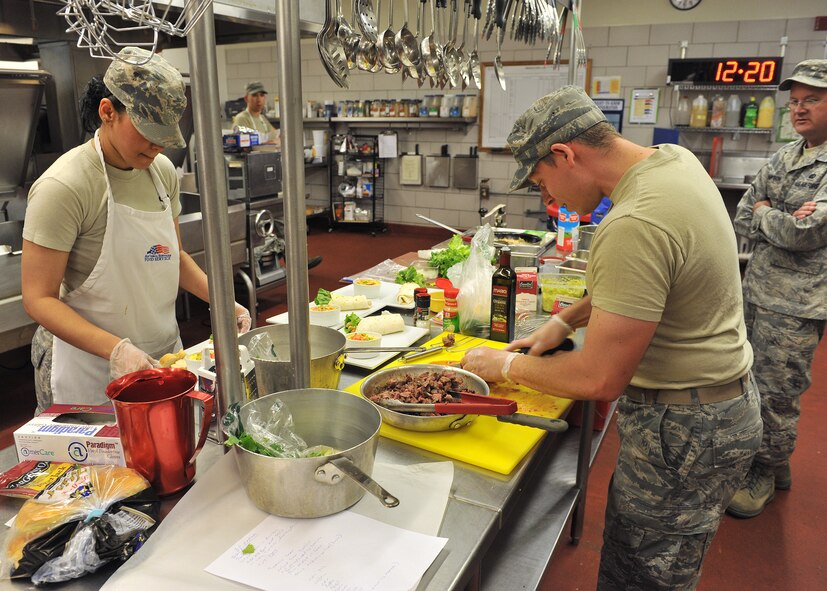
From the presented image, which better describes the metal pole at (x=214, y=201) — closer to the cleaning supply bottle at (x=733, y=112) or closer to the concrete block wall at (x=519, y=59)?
the cleaning supply bottle at (x=733, y=112)

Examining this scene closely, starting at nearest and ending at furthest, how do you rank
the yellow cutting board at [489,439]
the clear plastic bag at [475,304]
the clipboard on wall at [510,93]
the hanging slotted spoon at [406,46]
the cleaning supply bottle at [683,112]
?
the yellow cutting board at [489,439]
the clear plastic bag at [475,304]
the hanging slotted spoon at [406,46]
the cleaning supply bottle at [683,112]
the clipboard on wall at [510,93]

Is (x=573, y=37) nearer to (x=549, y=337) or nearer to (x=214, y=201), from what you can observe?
(x=549, y=337)

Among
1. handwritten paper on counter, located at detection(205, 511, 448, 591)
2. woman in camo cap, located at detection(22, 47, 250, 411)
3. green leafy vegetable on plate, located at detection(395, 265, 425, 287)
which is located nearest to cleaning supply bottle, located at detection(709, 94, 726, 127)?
green leafy vegetable on plate, located at detection(395, 265, 425, 287)

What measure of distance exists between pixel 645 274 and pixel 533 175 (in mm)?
442

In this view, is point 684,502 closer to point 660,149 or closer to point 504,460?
point 504,460

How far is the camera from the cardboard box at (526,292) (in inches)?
94.3

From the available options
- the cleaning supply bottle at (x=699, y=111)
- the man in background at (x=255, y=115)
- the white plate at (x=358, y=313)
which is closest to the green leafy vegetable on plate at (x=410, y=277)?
the white plate at (x=358, y=313)

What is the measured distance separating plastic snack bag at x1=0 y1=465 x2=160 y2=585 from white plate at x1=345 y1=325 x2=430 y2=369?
0.86m

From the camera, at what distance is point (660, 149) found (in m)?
1.48

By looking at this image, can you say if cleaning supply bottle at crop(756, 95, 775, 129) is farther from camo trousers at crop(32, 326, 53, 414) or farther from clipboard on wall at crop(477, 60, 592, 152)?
camo trousers at crop(32, 326, 53, 414)

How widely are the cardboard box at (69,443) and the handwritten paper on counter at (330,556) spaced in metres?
0.35

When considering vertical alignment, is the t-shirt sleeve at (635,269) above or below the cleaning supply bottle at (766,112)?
below

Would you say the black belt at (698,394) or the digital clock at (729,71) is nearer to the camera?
the black belt at (698,394)

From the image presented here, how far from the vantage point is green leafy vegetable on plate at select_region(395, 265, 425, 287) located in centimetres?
296
